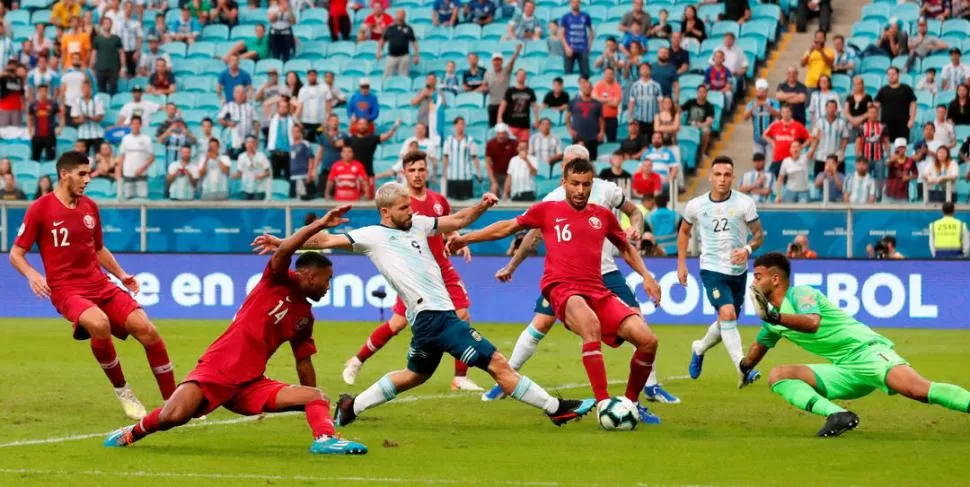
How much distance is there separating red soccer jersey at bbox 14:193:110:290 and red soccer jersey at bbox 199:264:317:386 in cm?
285

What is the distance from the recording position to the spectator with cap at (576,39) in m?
31.4

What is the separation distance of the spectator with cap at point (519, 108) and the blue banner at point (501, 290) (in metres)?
4.03

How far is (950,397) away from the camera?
1159cm

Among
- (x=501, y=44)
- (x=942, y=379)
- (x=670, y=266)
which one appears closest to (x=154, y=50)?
(x=501, y=44)

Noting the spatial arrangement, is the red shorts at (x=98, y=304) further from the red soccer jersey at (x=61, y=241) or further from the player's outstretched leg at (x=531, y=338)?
the player's outstretched leg at (x=531, y=338)

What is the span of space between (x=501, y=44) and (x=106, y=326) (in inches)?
808

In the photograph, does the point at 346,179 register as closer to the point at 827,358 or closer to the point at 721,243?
the point at 721,243

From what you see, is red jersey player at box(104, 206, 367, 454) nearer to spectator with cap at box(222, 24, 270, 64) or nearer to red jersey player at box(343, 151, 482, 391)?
red jersey player at box(343, 151, 482, 391)

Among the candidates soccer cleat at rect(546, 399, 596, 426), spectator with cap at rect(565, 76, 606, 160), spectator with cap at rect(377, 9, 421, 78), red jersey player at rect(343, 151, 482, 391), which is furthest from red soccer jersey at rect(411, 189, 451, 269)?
spectator with cap at rect(377, 9, 421, 78)

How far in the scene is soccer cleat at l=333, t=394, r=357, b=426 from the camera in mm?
12422

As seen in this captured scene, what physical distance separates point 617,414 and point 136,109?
2110 centimetres

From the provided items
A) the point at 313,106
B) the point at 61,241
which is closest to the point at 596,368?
the point at 61,241

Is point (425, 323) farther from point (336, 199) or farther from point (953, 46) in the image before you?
point (953, 46)

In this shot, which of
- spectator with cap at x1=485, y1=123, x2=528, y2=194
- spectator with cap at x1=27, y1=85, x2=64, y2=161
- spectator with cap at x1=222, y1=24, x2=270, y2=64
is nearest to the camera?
spectator with cap at x1=485, y1=123, x2=528, y2=194
